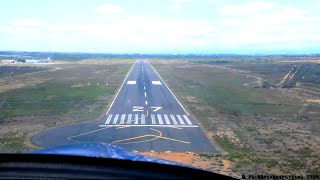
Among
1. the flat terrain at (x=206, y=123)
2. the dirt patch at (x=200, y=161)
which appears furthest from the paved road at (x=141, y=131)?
the dirt patch at (x=200, y=161)

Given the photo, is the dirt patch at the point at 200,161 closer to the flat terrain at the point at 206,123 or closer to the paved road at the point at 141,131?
the flat terrain at the point at 206,123

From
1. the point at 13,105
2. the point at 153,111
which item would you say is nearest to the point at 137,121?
the point at 153,111

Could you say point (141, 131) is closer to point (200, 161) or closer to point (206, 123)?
point (206, 123)

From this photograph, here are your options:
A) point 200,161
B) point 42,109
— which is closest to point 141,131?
point 200,161

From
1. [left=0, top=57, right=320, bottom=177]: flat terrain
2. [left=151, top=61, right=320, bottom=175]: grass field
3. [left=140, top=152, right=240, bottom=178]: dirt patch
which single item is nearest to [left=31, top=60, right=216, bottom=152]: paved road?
[left=0, top=57, right=320, bottom=177]: flat terrain

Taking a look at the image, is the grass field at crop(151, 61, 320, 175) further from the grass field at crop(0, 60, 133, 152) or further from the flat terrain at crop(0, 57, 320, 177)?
the grass field at crop(0, 60, 133, 152)

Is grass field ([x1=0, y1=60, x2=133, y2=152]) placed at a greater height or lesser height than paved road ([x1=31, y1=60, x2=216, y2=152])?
lesser

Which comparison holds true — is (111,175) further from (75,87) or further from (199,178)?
(75,87)
